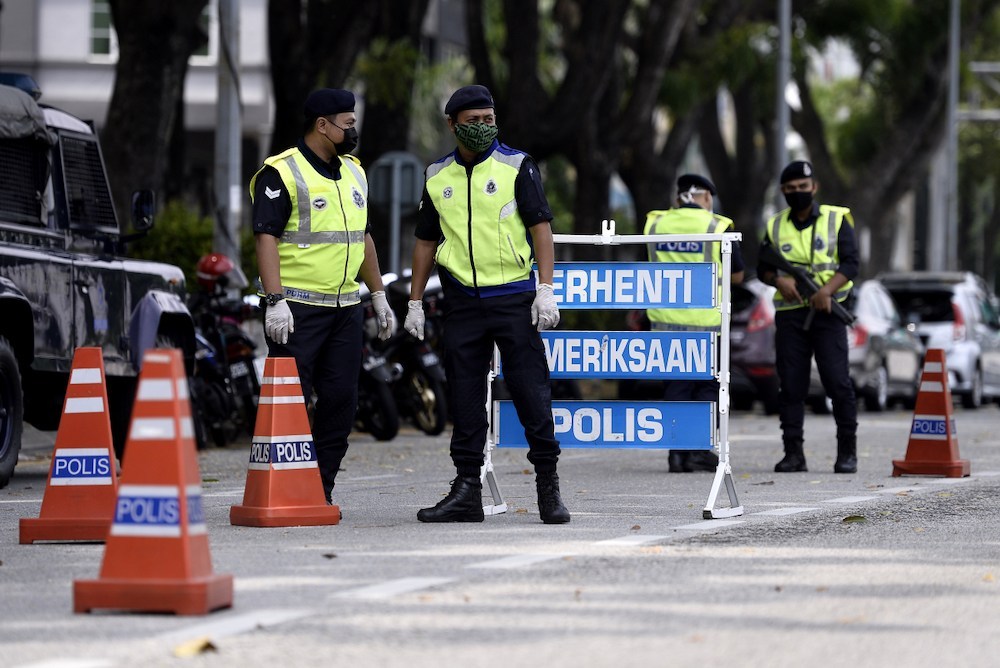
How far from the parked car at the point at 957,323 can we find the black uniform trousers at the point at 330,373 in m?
17.0

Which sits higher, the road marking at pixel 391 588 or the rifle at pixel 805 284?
the rifle at pixel 805 284

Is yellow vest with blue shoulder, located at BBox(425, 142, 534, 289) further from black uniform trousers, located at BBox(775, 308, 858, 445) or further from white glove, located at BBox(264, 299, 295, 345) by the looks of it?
black uniform trousers, located at BBox(775, 308, 858, 445)

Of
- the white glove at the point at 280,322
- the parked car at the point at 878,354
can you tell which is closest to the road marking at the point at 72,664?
the white glove at the point at 280,322

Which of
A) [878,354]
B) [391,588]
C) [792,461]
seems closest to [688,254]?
[792,461]

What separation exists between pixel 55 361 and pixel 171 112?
7.27 m

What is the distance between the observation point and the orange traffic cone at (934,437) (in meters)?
13.6

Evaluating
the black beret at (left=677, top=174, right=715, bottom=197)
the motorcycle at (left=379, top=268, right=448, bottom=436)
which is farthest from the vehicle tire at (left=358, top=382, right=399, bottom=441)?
the black beret at (left=677, top=174, right=715, bottom=197)

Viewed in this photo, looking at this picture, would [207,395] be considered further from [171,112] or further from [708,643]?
[708,643]

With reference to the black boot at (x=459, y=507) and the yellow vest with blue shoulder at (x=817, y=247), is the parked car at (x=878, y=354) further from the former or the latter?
the black boot at (x=459, y=507)

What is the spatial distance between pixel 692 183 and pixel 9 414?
453 cm

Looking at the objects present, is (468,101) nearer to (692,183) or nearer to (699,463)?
(692,183)

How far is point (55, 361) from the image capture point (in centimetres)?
1259

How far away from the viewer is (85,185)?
44.7 ft

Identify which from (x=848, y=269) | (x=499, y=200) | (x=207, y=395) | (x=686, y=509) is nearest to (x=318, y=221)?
(x=499, y=200)
